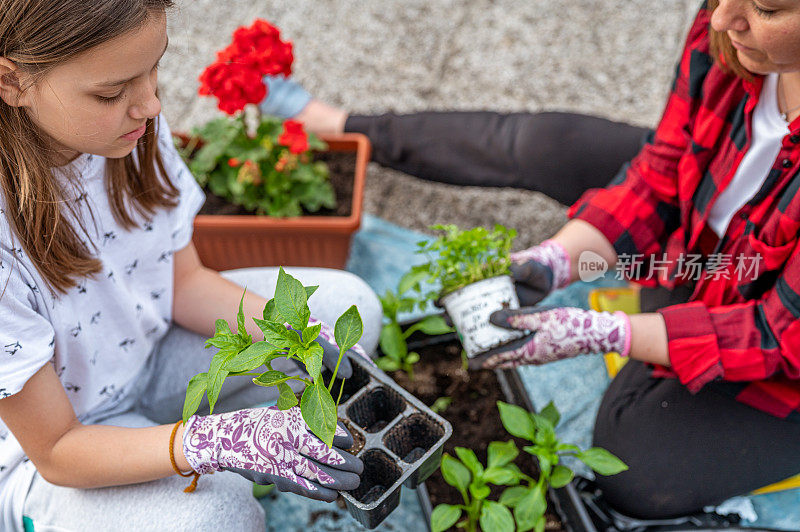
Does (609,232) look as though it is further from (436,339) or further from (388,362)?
(388,362)

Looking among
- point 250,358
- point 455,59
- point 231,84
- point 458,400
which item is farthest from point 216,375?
point 455,59

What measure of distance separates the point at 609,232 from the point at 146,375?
0.97 meters

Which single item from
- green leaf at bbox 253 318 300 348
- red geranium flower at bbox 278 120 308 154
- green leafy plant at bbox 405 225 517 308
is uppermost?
green leaf at bbox 253 318 300 348

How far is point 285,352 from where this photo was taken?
0.86 m

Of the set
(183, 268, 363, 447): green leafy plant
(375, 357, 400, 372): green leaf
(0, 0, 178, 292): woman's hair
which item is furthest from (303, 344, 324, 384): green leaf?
(375, 357, 400, 372): green leaf

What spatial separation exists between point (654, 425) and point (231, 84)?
3.69ft

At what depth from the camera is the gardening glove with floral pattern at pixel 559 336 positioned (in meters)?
1.26

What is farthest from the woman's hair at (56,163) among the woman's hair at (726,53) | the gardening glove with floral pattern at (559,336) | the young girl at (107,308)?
the woman's hair at (726,53)

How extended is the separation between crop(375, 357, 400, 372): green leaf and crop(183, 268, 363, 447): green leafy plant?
1.93 ft

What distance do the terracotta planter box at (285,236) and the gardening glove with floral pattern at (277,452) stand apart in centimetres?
73

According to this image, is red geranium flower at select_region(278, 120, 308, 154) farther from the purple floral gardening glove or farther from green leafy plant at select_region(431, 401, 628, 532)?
green leafy plant at select_region(431, 401, 628, 532)

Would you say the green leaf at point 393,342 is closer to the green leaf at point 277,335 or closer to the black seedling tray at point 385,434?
the black seedling tray at point 385,434

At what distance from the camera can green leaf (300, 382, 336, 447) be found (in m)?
0.81

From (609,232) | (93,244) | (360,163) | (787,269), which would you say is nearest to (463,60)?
(360,163)
